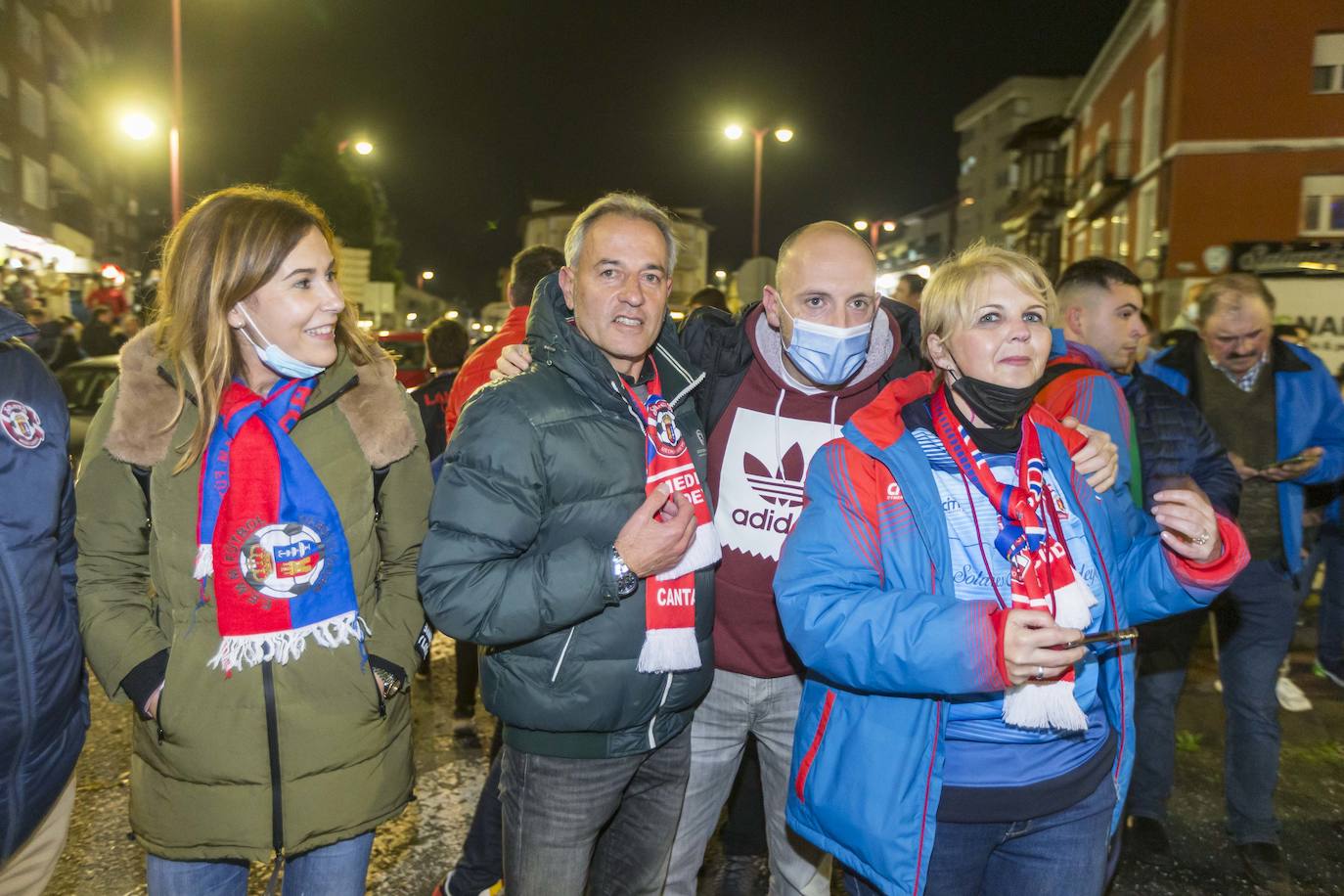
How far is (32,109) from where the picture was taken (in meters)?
31.3

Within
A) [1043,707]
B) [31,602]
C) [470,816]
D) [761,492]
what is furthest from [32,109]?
[1043,707]

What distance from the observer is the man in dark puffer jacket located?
3.68 meters

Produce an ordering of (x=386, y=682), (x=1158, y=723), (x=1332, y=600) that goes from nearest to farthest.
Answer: (x=386, y=682)
(x=1158, y=723)
(x=1332, y=600)

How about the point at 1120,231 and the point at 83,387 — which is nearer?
the point at 83,387

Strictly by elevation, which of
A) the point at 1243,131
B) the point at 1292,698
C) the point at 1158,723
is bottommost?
the point at 1292,698

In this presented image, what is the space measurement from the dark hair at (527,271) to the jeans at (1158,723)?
135 inches

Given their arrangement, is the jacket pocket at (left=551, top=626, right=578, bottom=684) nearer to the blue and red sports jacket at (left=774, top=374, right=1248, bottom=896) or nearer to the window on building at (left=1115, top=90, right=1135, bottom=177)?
the blue and red sports jacket at (left=774, top=374, right=1248, bottom=896)

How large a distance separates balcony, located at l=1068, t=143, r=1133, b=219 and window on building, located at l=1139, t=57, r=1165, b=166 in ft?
3.48

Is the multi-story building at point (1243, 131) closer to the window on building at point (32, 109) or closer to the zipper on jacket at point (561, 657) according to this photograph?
the zipper on jacket at point (561, 657)

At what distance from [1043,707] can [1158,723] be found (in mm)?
2619

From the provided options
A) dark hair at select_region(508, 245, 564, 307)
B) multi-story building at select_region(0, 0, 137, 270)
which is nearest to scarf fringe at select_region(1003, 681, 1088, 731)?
dark hair at select_region(508, 245, 564, 307)

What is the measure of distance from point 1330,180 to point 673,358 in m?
23.2

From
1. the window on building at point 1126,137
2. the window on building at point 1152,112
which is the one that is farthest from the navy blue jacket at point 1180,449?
the window on building at point 1126,137

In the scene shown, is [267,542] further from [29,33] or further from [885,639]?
[29,33]
